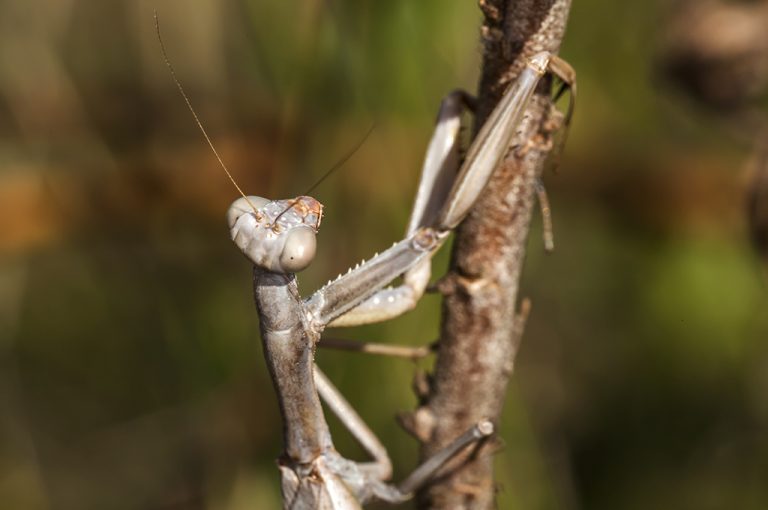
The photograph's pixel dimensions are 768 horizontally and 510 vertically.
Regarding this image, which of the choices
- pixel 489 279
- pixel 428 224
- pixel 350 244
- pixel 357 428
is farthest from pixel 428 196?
pixel 350 244

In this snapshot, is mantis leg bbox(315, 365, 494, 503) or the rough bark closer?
the rough bark

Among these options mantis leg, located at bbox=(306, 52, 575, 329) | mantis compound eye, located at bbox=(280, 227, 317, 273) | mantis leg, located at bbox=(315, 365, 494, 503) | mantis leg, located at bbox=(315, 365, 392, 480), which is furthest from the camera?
mantis leg, located at bbox=(315, 365, 392, 480)

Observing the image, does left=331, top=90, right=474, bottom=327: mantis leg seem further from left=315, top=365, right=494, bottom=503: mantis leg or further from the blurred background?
the blurred background

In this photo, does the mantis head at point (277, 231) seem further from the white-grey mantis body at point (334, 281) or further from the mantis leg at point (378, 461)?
the mantis leg at point (378, 461)

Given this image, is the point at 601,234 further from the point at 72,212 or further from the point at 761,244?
the point at 72,212

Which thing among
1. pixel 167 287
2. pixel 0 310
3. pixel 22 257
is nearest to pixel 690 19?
pixel 167 287

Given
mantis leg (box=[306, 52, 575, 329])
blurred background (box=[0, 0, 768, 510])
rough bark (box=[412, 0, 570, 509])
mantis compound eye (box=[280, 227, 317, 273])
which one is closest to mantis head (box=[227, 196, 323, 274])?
mantis compound eye (box=[280, 227, 317, 273])

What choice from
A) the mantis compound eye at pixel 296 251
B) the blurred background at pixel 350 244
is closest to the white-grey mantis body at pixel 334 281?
the mantis compound eye at pixel 296 251

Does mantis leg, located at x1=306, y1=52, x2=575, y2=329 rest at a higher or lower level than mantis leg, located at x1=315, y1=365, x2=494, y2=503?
higher

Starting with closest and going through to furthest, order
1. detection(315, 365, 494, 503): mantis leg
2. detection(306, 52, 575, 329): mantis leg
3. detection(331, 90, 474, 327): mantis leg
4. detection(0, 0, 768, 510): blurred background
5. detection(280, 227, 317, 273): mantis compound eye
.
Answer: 1. detection(306, 52, 575, 329): mantis leg
2. detection(280, 227, 317, 273): mantis compound eye
3. detection(331, 90, 474, 327): mantis leg
4. detection(315, 365, 494, 503): mantis leg
5. detection(0, 0, 768, 510): blurred background
